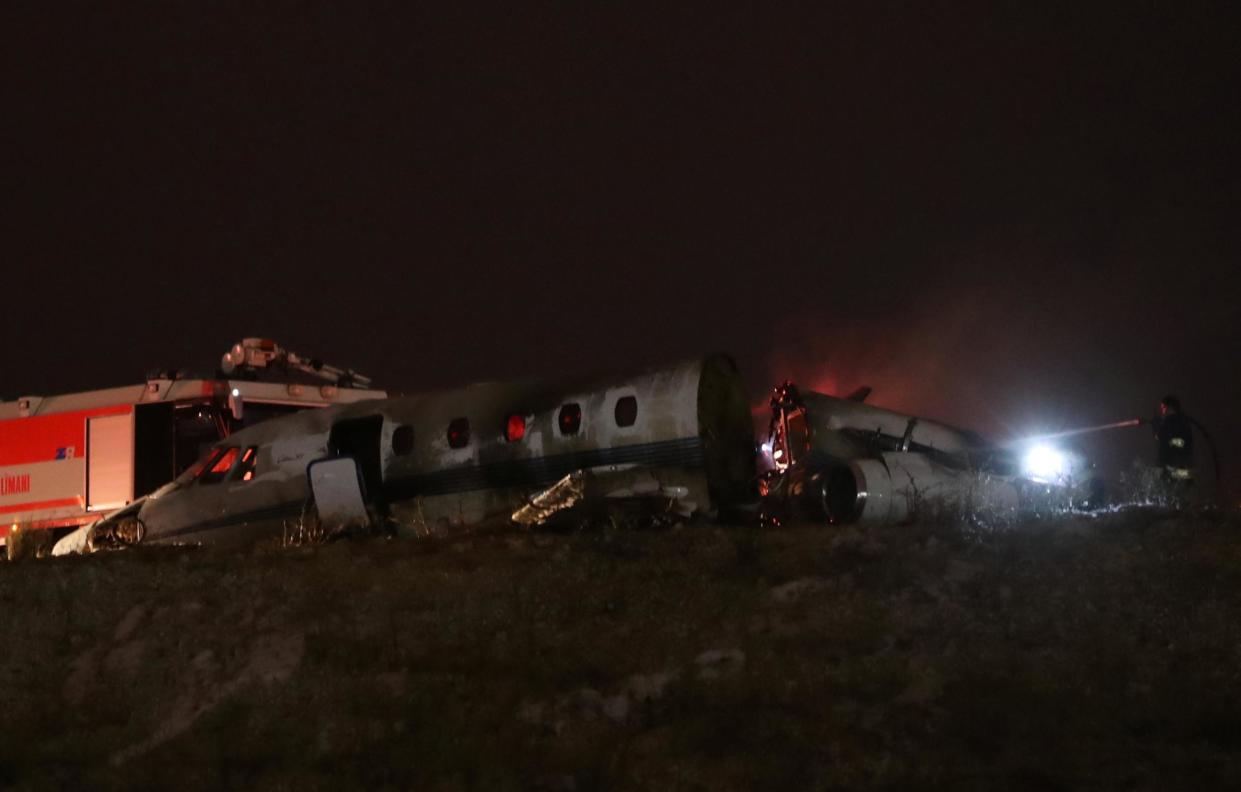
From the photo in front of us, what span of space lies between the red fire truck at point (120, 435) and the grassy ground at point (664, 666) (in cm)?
1055

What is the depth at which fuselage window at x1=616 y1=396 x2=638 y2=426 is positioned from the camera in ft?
49.3

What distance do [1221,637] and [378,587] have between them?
6309 mm

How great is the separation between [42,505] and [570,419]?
11857 millimetres

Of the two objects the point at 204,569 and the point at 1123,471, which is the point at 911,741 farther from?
the point at 1123,471

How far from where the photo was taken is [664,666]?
8.93m

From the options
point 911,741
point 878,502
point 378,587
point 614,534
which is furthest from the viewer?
point 878,502

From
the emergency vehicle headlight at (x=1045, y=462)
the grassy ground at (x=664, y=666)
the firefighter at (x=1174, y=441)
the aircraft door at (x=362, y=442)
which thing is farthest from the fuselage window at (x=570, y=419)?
the firefighter at (x=1174, y=441)

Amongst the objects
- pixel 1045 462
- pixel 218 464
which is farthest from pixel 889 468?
pixel 218 464

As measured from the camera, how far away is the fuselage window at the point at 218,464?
1788 cm

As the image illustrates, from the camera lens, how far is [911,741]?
7.79m

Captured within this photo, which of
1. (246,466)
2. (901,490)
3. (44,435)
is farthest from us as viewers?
(44,435)

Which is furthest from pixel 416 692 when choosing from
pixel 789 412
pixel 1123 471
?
pixel 1123 471

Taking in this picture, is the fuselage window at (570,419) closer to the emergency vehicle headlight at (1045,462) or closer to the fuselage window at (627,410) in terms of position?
the fuselage window at (627,410)

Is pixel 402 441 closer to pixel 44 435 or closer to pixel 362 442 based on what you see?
pixel 362 442
